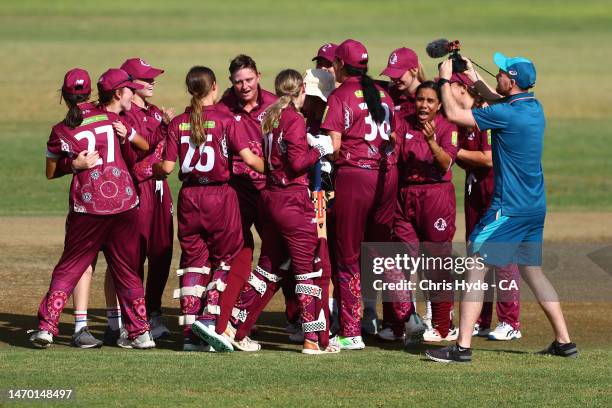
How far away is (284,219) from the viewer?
30.1ft

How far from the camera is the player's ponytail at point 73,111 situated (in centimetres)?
915

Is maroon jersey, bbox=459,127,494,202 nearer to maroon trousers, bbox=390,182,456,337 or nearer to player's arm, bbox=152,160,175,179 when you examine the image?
maroon trousers, bbox=390,182,456,337

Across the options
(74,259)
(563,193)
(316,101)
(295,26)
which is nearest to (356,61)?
(316,101)

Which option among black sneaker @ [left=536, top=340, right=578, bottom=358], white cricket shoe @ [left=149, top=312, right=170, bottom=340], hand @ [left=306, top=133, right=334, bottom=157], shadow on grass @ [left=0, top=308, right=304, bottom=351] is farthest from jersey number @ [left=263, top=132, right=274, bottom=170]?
black sneaker @ [left=536, top=340, right=578, bottom=358]

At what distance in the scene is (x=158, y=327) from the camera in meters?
10.5

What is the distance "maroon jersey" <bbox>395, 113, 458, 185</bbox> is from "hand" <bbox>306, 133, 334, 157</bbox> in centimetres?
81

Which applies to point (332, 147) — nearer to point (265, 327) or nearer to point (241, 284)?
point (241, 284)

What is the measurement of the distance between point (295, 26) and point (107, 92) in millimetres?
48656

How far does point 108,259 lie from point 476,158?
10.2 feet

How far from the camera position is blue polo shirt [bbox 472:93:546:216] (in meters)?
8.79

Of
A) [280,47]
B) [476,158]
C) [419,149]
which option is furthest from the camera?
[280,47]

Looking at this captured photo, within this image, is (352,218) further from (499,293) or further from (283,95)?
(499,293)

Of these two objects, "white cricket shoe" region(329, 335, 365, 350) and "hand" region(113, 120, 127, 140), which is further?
"white cricket shoe" region(329, 335, 365, 350)

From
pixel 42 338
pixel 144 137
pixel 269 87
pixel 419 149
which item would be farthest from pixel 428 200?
pixel 269 87
